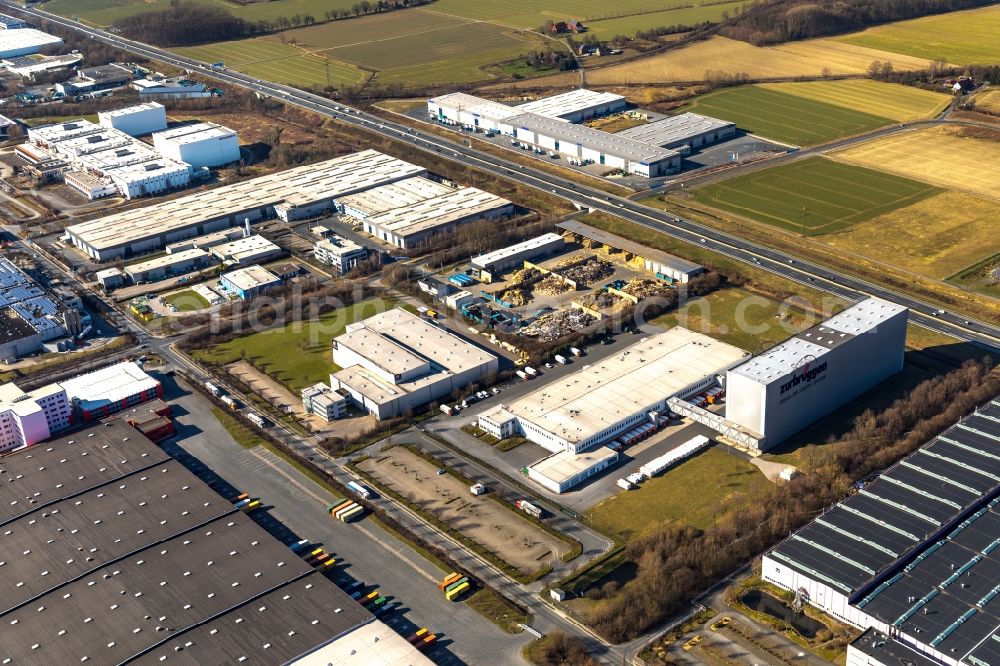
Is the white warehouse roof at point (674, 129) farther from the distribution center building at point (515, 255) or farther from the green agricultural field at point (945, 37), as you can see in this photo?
the green agricultural field at point (945, 37)

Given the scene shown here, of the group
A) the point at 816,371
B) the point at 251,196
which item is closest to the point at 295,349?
the point at 251,196

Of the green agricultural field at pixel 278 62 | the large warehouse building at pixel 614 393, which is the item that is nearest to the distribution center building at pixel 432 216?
the large warehouse building at pixel 614 393

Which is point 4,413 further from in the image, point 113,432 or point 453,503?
point 453,503

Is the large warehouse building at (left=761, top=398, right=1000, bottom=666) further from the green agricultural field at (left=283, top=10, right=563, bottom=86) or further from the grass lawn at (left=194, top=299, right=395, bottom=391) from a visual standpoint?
the green agricultural field at (left=283, top=10, right=563, bottom=86)

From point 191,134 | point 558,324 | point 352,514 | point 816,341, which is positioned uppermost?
point 191,134

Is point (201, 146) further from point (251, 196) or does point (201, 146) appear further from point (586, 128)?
point (586, 128)

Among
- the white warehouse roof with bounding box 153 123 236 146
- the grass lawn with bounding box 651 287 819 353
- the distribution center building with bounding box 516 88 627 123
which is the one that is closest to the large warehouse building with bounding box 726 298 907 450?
the grass lawn with bounding box 651 287 819 353
